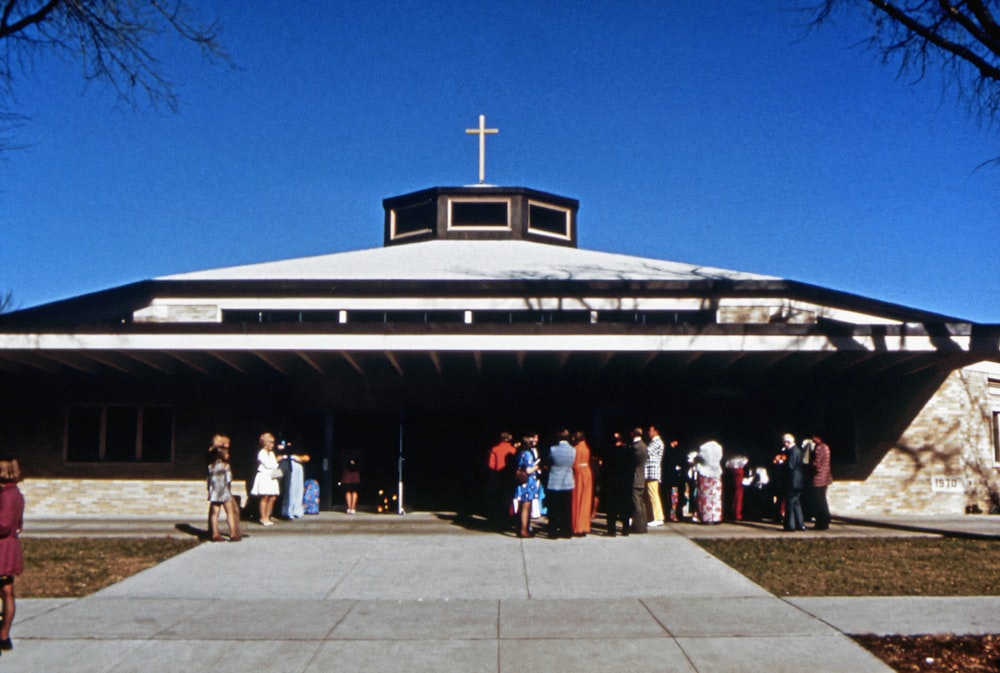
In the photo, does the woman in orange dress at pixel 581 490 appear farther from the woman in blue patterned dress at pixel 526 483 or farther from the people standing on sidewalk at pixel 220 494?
the people standing on sidewalk at pixel 220 494

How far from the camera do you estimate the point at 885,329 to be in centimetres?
1427

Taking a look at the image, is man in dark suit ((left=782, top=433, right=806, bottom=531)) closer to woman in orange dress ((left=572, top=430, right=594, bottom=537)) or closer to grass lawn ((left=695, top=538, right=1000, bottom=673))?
grass lawn ((left=695, top=538, right=1000, bottom=673))

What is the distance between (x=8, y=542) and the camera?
282 inches

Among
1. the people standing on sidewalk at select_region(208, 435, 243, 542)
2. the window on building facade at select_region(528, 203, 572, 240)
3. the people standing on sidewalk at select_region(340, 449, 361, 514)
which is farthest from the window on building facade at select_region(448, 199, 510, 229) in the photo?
the people standing on sidewalk at select_region(208, 435, 243, 542)

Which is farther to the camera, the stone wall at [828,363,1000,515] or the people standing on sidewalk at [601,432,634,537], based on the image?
the stone wall at [828,363,1000,515]

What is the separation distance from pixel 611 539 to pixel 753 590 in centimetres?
400

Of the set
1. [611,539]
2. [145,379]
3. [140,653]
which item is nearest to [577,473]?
[611,539]

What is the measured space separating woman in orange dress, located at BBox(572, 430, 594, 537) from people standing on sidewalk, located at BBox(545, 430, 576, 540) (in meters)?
0.12

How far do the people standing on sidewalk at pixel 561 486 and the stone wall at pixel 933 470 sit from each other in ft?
21.8

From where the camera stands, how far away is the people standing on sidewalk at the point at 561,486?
535 inches

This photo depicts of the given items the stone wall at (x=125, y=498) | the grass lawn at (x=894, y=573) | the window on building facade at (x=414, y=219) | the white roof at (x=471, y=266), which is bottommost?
the grass lawn at (x=894, y=573)

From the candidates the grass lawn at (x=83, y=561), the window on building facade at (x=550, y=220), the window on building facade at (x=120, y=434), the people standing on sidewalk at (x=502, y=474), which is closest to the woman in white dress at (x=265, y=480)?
the grass lawn at (x=83, y=561)

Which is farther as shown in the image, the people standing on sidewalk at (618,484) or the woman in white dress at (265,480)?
the woman in white dress at (265,480)

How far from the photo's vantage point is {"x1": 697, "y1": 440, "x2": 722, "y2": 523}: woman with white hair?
15.5 metres
